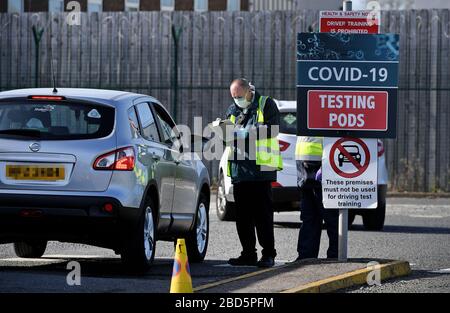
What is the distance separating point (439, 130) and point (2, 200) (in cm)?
1804

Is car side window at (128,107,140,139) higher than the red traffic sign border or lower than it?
higher

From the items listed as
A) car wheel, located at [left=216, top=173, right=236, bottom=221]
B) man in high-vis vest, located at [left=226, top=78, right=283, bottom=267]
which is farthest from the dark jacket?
car wheel, located at [left=216, top=173, right=236, bottom=221]

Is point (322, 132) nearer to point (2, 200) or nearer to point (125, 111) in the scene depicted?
point (125, 111)

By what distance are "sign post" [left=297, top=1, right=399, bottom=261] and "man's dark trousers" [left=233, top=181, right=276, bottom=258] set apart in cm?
107

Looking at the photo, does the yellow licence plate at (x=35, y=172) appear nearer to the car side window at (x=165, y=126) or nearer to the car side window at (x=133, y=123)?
the car side window at (x=133, y=123)

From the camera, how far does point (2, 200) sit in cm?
1179

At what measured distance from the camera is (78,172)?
38.7ft

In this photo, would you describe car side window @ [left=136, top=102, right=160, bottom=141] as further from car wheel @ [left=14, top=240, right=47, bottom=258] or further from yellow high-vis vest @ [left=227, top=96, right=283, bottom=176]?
car wheel @ [left=14, top=240, right=47, bottom=258]

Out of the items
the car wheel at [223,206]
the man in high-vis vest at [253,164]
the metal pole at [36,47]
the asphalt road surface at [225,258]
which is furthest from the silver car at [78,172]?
the metal pole at [36,47]

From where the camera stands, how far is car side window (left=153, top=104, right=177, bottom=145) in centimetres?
1359

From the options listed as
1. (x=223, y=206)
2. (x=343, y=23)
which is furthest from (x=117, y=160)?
(x=223, y=206)

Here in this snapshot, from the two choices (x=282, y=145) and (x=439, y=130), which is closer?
(x=282, y=145)

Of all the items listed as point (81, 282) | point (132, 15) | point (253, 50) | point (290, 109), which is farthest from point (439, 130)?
point (81, 282)

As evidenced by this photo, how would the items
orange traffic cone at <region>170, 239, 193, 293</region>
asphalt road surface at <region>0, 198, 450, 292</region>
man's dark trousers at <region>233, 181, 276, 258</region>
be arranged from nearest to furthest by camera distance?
orange traffic cone at <region>170, 239, 193, 293</region>
asphalt road surface at <region>0, 198, 450, 292</region>
man's dark trousers at <region>233, 181, 276, 258</region>
